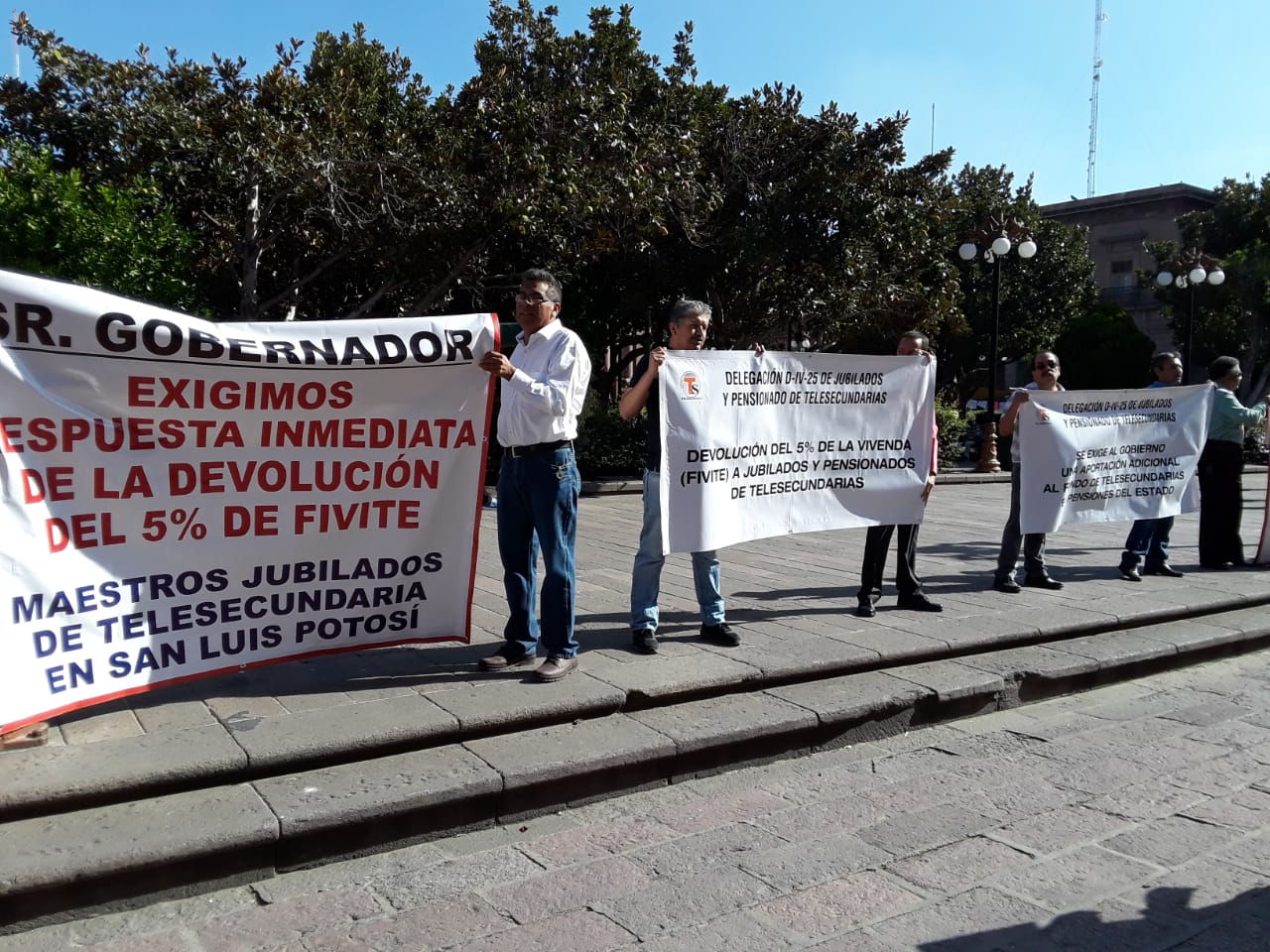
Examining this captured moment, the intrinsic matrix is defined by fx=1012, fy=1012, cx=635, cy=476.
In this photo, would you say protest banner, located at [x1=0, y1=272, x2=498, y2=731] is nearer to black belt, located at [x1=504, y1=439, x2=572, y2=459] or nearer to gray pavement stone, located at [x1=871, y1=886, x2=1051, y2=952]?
black belt, located at [x1=504, y1=439, x2=572, y2=459]

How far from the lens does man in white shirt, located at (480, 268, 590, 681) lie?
4.33m

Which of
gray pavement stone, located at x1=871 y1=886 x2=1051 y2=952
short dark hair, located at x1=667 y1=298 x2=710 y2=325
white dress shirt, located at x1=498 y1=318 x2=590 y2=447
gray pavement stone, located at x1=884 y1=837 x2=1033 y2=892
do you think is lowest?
gray pavement stone, located at x1=871 y1=886 x2=1051 y2=952

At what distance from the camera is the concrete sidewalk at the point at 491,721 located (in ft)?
10.2

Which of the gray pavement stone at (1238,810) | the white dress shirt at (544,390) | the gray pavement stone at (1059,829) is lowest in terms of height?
the gray pavement stone at (1059,829)

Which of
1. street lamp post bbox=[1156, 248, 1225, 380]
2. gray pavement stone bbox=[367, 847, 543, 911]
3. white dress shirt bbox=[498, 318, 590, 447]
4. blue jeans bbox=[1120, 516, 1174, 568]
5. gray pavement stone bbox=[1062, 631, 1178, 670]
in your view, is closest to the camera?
gray pavement stone bbox=[367, 847, 543, 911]

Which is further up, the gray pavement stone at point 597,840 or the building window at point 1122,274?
the building window at point 1122,274

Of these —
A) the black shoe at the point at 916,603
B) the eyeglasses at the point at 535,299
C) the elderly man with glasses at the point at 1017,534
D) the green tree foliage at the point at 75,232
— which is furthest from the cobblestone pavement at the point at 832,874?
the green tree foliage at the point at 75,232

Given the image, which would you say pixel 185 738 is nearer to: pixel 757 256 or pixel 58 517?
pixel 58 517

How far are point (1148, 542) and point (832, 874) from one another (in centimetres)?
613

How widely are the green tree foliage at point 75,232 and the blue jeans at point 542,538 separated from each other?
28.4ft

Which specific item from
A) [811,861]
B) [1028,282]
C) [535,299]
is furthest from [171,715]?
[1028,282]

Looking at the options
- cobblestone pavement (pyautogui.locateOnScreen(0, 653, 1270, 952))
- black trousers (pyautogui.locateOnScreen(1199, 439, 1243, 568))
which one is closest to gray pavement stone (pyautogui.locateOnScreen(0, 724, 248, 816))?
cobblestone pavement (pyautogui.locateOnScreen(0, 653, 1270, 952))

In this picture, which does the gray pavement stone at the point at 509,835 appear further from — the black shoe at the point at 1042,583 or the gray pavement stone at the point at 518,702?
the black shoe at the point at 1042,583

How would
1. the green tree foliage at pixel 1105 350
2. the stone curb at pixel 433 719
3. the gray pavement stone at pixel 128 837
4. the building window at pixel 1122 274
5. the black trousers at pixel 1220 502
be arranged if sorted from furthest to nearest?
the building window at pixel 1122 274 → the green tree foliage at pixel 1105 350 → the black trousers at pixel 1220 502 → the stone curb at pixel 433 719 → the gray pavement stone at pixel 128 837
